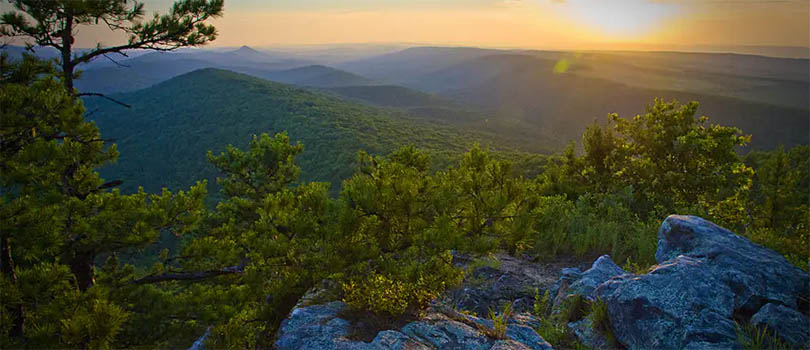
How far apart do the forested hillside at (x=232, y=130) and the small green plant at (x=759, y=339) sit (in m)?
45.8

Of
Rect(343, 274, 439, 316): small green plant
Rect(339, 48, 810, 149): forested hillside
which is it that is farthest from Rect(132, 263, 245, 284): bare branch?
Rect(339, 48, 810, 149): forested hillside

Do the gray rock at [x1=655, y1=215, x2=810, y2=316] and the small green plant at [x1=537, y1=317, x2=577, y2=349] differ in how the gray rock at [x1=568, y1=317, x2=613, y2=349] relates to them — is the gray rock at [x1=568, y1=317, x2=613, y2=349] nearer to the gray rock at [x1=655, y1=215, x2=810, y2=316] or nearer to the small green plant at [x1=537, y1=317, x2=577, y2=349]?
the small green plant at [x1=537, y1=317, x2=577, y2=349]

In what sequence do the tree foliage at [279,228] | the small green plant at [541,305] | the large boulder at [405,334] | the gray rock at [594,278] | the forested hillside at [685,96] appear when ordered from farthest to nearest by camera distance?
the forested hillside at [685,96], the small green plant at [541,305], the gray rock at [594,278], the tree foliage at [279,228], the large boulder at [405,334]

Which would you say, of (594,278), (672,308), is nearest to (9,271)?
(594,278)

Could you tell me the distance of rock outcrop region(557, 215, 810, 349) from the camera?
364 centimetres

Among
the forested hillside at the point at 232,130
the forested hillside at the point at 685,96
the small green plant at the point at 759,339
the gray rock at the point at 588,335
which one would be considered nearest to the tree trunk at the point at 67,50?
the gray rock at the point at 588,335

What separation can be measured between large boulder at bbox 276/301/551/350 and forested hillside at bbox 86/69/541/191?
45.7 m

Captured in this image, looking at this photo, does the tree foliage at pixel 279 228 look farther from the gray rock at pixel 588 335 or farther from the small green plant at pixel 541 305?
the gray rock at pixel 588 335

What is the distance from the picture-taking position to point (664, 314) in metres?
3.82

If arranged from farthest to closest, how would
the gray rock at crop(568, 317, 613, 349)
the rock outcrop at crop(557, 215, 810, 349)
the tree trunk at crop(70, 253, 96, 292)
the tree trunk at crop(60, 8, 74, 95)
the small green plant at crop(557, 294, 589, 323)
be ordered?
the tree trunk at crop(60, 8, 74, 95)
the tree trunk at crop(70, 253, 96, 292)
the small green plant at crop(557, 294, 589, 323)
the gray rock at crop(568, 317, 613, 349)
the rock outcrop at crop(557, 215, 810, 349)

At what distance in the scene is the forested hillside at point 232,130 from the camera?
68.5 meters

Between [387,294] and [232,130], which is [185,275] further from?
[232,130]

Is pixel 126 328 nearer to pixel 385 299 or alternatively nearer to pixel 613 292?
pixel 385 299

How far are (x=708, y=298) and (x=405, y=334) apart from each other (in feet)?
11.3
